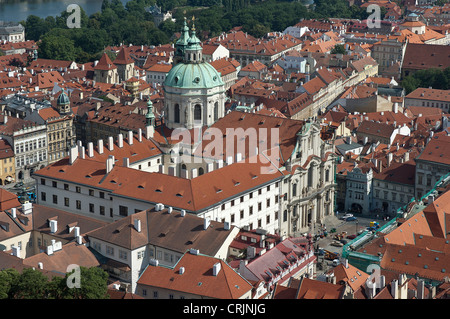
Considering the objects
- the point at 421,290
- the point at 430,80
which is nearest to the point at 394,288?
the point at 421,290

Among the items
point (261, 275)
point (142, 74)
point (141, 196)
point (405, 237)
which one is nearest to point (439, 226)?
point (405, 237)

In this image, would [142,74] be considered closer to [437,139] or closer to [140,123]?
[140,123]

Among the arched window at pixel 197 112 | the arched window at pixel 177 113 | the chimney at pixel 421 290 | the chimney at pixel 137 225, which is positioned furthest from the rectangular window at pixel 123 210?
the chimney at pixel 421 290

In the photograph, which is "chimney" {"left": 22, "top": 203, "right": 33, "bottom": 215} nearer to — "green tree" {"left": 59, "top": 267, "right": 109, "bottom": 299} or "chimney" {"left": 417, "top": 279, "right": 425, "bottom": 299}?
"green tree" {"left": 59, "top": 267, "right": 109, "bottom": 299}

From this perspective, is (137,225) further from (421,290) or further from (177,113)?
(177,113)

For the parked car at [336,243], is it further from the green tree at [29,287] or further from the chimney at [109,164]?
the green tree at [29,287]

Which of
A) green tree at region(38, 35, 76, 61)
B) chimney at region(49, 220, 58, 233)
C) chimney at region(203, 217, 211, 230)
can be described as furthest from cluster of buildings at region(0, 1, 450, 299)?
green tree at region(38, 35, 76, 61)
